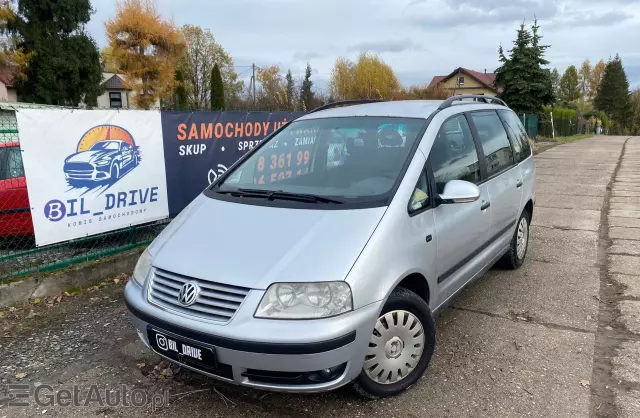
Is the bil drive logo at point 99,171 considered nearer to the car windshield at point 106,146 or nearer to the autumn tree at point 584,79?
the car windshield at point 106,146

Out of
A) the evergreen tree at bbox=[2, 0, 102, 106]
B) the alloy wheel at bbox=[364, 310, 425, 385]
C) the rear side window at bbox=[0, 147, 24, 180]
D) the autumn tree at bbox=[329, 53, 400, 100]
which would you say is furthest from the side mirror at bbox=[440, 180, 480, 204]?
the autumn tree at bbox=[329, 53, 400, 100]

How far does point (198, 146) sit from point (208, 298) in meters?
3.89

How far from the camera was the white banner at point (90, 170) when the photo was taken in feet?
14.9

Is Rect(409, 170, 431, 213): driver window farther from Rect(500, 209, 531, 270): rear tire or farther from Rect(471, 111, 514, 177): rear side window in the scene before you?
Rect(500, 209, 531, 270): rear tire

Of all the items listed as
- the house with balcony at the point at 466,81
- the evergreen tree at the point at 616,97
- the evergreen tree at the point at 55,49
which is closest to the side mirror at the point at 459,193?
the evergreen tree at the point at 55,49

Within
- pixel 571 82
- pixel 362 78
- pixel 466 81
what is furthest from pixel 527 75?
pixel 571 82

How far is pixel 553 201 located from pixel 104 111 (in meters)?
8.29

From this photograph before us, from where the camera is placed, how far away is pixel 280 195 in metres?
3.29

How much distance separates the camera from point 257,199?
330 centimetres

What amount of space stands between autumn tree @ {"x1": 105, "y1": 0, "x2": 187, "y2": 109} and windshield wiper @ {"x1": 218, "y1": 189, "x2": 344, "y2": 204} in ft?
113

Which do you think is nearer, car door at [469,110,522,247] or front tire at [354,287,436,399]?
front tire at [354,287,436,399]

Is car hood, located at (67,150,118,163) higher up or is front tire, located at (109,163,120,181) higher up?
car hood, located at (67,150,118,163)

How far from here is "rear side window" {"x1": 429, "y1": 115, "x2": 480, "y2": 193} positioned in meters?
3.50

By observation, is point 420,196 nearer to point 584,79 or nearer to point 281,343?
point 281,343
